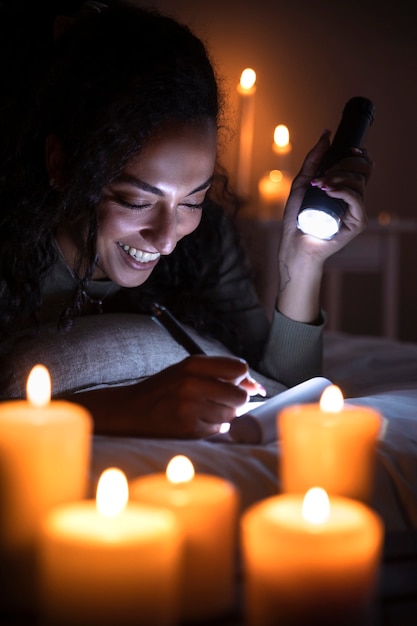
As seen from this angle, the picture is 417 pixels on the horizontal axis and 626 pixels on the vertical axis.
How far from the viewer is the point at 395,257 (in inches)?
107

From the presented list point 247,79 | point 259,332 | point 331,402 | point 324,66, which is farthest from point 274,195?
point 331,402

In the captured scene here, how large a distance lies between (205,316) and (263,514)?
43.7 inches

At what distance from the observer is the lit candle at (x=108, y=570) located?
44 centimetres

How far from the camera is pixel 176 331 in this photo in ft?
4.12

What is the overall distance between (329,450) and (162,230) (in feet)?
2.28

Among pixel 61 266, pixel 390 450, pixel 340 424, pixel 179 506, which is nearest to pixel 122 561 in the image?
pixel 179 506

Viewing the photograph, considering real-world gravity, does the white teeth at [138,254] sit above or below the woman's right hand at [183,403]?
above

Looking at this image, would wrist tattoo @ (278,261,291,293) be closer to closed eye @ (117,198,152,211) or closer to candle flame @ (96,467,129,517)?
closed eye @ (117,198,152,211)

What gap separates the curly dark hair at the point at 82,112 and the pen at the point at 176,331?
0.47 feet

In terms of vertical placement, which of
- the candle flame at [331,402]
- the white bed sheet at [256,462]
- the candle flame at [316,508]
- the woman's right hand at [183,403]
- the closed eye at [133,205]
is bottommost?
the white bed sheet at [256,462]

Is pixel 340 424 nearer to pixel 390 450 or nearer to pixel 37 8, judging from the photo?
pixel 390 450

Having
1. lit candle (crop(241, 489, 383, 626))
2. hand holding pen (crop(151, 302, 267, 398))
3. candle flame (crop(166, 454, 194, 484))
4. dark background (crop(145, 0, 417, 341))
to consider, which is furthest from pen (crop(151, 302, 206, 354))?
dark background (crop(145, 0, 417, 341))

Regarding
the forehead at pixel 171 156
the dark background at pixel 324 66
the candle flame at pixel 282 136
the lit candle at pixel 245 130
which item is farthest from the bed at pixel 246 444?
the dark background at pixel 324 66

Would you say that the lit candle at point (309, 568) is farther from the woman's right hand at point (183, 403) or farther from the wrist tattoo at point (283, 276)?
the wrist tattoo at point (283, 276)
